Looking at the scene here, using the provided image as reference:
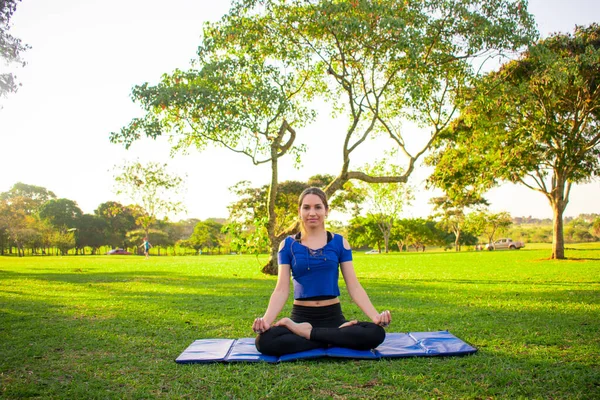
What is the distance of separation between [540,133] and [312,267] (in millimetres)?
14241

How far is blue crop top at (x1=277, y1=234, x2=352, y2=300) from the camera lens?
4195 millimetres

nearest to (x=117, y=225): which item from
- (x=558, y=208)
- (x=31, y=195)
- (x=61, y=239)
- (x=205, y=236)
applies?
(x=31, y=195)

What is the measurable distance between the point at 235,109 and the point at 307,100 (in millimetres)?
3396

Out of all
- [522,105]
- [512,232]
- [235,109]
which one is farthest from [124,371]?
[512,232]

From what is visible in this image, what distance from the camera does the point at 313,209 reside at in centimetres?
424

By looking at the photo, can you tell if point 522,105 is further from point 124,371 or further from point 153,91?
point 124,371

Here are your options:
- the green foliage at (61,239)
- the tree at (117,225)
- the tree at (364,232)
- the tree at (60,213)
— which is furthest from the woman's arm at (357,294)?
the tree at (117,225)

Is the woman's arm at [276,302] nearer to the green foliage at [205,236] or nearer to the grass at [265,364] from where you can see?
the grass at [265,364]

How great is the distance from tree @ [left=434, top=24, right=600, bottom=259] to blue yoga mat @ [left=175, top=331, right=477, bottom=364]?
10.1 meters

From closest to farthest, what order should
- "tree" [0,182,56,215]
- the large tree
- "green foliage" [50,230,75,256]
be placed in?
1. the large tree
2. "tree" [0,182,56,215]
3. "green foliage" [50,230,75,256]

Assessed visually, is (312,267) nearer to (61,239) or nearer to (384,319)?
(384,319)

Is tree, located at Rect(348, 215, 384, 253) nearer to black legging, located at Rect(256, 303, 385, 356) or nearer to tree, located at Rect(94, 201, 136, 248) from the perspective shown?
Answer: tree, located at Rect(94, 201, 136, 248)

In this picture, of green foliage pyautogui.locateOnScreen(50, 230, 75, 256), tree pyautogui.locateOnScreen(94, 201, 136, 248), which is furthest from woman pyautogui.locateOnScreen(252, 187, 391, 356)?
tree pyautogui.locateOnScreen(94, 201, 136, 248)

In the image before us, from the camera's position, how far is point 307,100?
13977 millimetres
